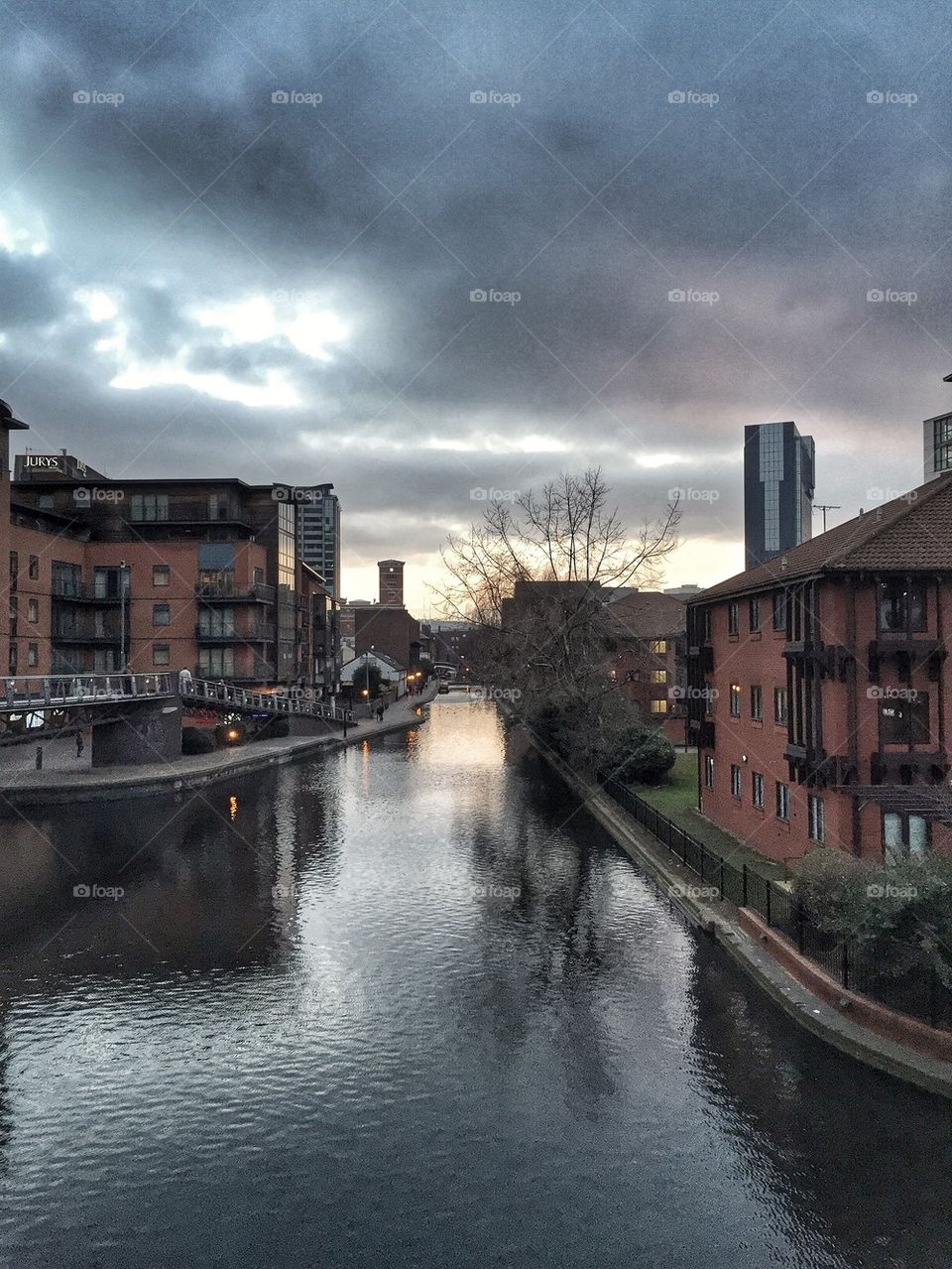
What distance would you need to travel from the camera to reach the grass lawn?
2241 cm

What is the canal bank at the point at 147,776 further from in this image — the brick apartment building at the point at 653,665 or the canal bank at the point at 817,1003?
the canal bank at the point at 817,1003

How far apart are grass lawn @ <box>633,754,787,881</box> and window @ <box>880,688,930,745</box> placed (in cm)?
446

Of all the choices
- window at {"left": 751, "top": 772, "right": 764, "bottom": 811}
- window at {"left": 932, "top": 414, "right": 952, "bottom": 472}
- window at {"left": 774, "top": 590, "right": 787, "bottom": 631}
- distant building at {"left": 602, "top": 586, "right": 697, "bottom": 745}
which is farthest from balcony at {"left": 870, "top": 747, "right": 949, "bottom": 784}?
window at {"left": 932, "top": 414, "right": 952, "bottom": 472}

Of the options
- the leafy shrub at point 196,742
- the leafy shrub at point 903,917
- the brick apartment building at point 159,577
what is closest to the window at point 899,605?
the leafy shrub at point 903,917

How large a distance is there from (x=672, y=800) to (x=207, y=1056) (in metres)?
24.0

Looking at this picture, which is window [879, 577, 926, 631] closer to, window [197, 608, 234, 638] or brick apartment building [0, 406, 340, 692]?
brick apartment building [0, 406, 340, 692]

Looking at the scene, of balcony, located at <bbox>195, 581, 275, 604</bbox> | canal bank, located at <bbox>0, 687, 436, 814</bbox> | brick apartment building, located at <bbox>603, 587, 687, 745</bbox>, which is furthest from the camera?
balcony, located at <bbox>195, 581, 275, 604</bbox>

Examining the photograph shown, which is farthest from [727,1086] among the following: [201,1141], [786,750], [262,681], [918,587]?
[262,681]

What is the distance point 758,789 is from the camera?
25031mm

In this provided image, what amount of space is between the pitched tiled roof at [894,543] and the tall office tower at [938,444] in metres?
82.2

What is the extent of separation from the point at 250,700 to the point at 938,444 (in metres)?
88.6

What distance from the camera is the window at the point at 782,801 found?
2261cm

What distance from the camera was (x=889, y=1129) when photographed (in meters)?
10.3

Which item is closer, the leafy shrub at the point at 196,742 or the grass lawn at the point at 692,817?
the grass lawn at the point at 692,817
